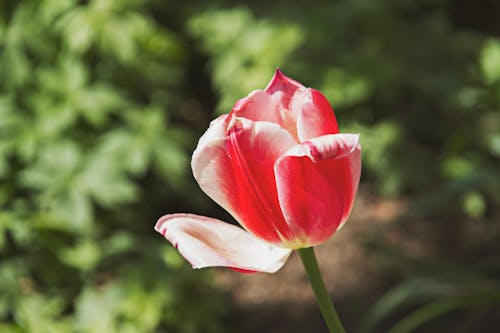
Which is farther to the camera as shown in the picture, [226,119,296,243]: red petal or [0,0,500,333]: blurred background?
[0,0,500,333]: blurred background

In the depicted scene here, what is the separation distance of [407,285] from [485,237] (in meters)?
1.14

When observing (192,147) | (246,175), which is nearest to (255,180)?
(246,175)

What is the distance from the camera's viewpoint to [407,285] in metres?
2.47

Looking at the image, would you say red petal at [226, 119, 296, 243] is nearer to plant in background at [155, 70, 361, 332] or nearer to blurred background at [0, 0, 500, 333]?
plant in background at [155, 70, 361, 332]

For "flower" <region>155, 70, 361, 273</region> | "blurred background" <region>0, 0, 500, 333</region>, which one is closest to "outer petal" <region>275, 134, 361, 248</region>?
"flower" <region>155, 70, 361, 273</region>

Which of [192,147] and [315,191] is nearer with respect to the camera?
[315,191]

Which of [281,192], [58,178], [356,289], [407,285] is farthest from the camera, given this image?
[356,289]

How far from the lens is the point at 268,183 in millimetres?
700

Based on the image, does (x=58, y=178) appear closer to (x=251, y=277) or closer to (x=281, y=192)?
(x=251, y=277)

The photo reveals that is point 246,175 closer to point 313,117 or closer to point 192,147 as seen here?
point 313,117

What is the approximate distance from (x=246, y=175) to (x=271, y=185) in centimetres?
2

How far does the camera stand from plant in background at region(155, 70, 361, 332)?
2.20ft

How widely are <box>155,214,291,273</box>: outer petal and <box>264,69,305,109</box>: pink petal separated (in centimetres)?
11

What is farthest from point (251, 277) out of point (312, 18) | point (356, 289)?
point (312, 18)
